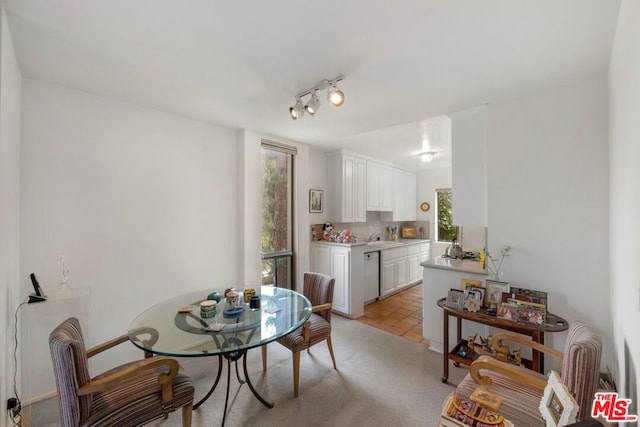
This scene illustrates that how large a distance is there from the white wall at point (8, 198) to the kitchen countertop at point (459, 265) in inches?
126

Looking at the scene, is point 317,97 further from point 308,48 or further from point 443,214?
point 443,214

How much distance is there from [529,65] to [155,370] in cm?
319

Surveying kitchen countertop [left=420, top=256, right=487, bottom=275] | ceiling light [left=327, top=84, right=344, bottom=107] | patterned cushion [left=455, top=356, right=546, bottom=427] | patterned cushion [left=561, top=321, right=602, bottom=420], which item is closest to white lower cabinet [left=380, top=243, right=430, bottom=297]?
kitchen countertop [left=420, top=256, right=487, bottom=275]

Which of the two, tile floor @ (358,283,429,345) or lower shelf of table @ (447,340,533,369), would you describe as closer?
lower shelf of table @ (447,340,533,369)

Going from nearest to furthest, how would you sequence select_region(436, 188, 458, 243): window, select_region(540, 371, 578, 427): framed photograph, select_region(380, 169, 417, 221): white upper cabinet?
select_region(540, 371, 578, 427): framed photograph
select_region(380, 169, 417, 221): white upper cabinet
select_region(436, 188, 458, 243): window

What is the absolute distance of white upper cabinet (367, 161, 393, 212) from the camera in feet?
16.2

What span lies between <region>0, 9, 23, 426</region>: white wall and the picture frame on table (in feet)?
10.7

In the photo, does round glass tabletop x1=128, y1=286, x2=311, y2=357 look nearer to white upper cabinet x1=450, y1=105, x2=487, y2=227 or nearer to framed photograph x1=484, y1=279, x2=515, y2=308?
framed photograph x1=484, y1=279, x2=515, y2=308

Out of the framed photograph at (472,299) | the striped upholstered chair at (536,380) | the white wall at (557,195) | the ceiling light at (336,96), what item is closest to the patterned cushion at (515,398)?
the striped upholstered chair at (536,380)

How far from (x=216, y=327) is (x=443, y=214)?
5437 mm

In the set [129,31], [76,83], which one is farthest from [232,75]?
[76,83]

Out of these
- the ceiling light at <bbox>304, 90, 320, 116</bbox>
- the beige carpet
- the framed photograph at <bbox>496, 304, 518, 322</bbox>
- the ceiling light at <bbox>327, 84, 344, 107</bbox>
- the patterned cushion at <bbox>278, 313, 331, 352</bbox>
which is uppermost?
the ceiling light at <bbox>304, 90, 320, 116</bbox>

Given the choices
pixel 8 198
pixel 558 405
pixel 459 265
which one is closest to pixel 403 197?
pixel 459 265

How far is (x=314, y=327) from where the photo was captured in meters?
2.36
